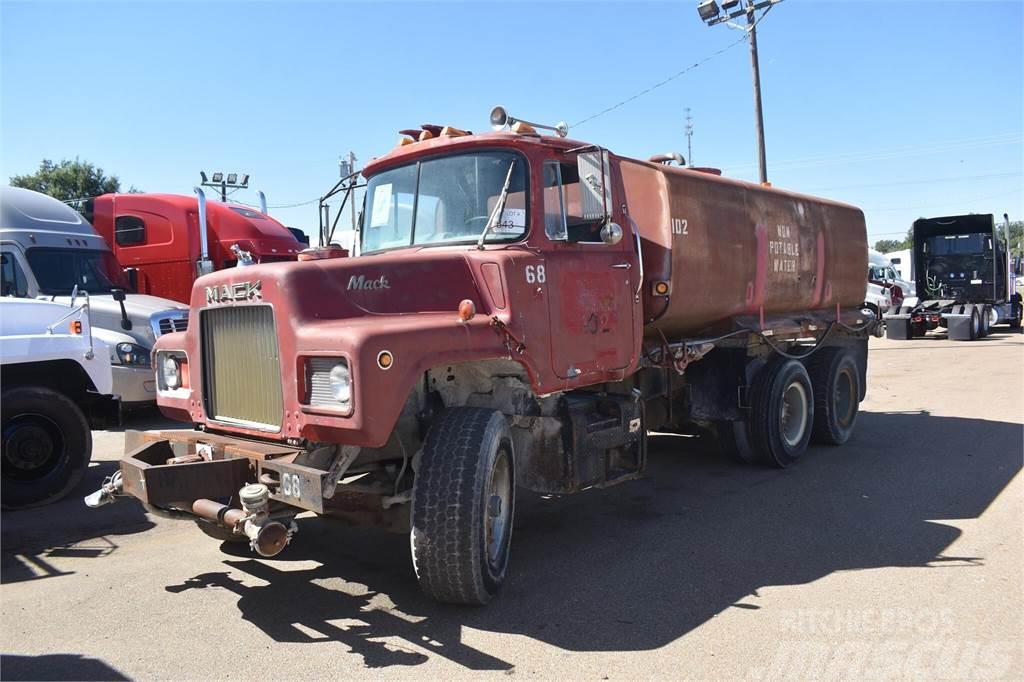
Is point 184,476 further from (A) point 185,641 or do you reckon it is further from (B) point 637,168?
(B) point 637,168

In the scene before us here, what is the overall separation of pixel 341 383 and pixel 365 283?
2.77 feet

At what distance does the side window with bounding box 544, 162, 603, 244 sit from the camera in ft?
17.4

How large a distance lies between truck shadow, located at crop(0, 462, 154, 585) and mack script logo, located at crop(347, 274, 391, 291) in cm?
291

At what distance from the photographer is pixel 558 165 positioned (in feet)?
17.9

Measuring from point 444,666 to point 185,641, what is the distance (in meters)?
1.45

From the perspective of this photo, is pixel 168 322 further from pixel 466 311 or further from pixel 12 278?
pixel 466 311

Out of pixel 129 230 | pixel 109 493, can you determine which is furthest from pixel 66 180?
pixel 109 493

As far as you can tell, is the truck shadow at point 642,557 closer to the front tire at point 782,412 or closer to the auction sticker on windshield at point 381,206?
the front tire at point 782,412

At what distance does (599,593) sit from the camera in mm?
4746

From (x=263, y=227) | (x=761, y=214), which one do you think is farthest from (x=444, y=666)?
(x=263, y=227)

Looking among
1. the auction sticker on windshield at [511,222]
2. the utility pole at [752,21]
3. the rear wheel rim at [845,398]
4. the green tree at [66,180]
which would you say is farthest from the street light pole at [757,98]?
the green tree at [66,180]

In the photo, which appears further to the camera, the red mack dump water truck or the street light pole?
the street light pole

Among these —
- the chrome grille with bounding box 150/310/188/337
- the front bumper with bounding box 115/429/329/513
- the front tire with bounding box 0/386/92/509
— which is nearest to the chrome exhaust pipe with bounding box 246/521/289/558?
the front bumper with bounding box 115/429/329/513

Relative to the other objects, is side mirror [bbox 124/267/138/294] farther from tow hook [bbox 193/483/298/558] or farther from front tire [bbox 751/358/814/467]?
front tire [bbox 751/358/814/467]
